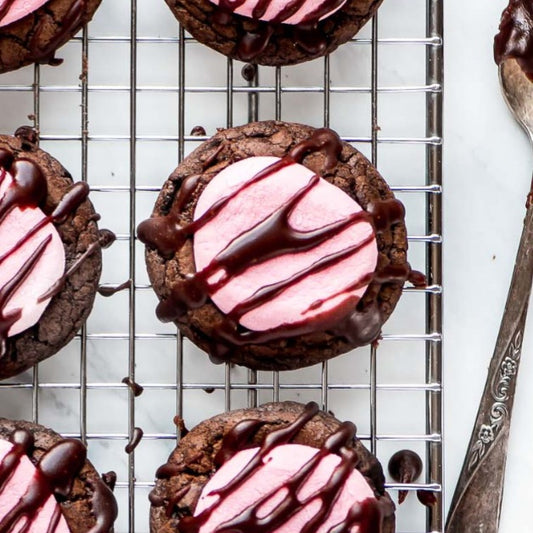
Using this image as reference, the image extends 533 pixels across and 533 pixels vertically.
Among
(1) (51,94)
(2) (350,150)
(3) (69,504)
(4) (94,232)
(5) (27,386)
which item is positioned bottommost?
(3) (69,504)

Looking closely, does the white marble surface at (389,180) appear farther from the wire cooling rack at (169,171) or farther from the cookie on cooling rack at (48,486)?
the cookie on cooling rack at (48,486)

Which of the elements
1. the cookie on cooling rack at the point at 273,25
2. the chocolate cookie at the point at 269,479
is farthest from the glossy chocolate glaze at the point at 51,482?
the cookie on cooling rack at the point at 273,25

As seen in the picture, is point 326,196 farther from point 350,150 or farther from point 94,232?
point 94,232

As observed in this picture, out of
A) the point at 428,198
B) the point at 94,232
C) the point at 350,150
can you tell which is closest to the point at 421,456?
the point at 428,198

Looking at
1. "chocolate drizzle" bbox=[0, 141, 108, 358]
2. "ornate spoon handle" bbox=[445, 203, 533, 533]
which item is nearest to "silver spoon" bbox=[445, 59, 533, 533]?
"ornate spoon handle" bbox=[445, 203, 533, 533]

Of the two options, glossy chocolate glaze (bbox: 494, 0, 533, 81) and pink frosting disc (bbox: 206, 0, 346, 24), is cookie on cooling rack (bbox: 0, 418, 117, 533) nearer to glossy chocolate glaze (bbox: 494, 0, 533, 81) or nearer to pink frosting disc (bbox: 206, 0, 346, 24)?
pink frosting disc (bbox: 206, 0, 346, 24)

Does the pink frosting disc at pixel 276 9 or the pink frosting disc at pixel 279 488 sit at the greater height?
the pink frosting disc at pixel 276 9

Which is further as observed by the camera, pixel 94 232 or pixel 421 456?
pixel 421 456
